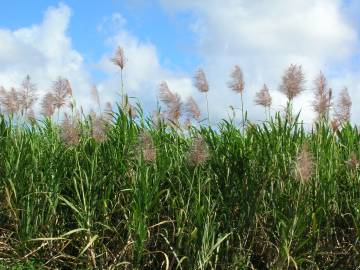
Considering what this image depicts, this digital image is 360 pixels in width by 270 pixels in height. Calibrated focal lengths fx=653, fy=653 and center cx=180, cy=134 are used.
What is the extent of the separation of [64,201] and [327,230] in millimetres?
2253

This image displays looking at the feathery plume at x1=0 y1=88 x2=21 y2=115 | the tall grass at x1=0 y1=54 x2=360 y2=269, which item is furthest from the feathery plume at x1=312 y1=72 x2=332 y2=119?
the feathery plume at x1=0 y1=88 x2=21 y2=115

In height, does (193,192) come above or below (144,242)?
above

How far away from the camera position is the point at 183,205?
5262 mm

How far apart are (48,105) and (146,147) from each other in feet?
5.66

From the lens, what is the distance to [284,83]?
5770 mm

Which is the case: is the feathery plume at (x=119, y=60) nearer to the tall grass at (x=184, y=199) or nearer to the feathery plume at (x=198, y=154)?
the tall grass at (x=184, y=199)

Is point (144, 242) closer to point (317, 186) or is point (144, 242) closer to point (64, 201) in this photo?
point (64, 201)

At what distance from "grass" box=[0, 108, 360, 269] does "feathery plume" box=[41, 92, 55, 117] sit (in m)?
0.66

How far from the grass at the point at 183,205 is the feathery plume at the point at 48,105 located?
663 millimetres

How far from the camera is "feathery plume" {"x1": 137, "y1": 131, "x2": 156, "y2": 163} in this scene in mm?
5086

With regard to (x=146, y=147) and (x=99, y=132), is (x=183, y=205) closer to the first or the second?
(x=146, y=147)

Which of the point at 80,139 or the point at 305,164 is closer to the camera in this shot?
the point at 305,164

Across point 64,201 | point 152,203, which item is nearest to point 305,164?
point 152,203

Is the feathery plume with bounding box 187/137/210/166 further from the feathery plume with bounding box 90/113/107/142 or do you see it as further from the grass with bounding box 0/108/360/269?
the feathery plume with bounding box 90/113/107/142
